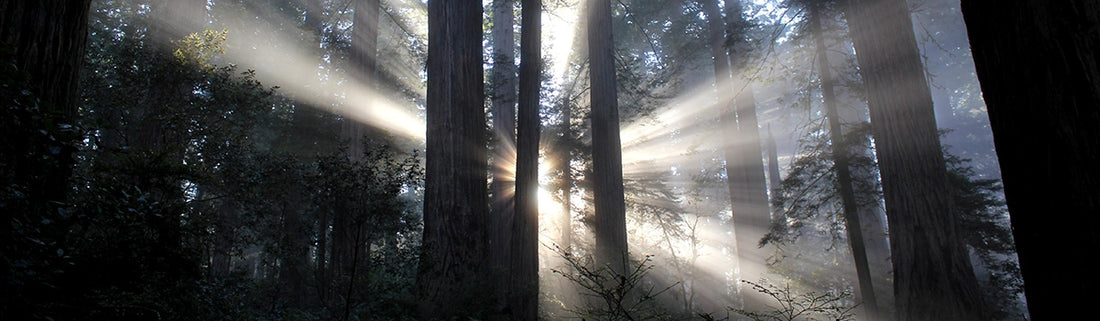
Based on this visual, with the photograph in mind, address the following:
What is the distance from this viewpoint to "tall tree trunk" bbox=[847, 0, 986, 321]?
213 inches

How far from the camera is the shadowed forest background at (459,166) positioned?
1892 mm

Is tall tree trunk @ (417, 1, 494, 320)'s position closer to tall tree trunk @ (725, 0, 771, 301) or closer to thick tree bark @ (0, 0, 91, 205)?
thick tree bark @ (0, 0, 91, 205)

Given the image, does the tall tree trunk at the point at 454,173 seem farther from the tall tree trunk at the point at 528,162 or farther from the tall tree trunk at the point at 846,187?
the tall tree trunk at the point at 846,187

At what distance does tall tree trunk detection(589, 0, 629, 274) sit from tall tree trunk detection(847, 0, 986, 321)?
470 cm

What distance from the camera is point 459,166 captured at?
6.33 meters

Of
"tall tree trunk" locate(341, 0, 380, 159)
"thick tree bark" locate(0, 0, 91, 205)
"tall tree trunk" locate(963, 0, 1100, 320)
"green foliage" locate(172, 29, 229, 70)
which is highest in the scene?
"tall tree trunk" locate(341, 0, 380, 159)

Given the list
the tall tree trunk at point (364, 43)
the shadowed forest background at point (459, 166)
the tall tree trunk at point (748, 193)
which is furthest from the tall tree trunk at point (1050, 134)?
the tall tree trunk at point (748, 193)

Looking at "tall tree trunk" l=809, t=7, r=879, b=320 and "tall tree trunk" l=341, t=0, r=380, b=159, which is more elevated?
"tall tree trunk" l=341, t=0, r=380, b=159

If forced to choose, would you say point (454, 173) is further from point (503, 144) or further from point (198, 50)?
point (503, 144)

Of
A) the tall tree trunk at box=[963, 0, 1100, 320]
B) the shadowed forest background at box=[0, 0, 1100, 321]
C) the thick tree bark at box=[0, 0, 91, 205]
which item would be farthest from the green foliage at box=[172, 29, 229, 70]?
the tall tree trunk at box=[963, 0, 1100, 320]

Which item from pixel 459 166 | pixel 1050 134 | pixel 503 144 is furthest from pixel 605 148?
pixel 1050 134

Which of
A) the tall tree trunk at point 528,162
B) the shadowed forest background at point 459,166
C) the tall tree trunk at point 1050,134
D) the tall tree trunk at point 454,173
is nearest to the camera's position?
the tall tree trunk at point 1050,134

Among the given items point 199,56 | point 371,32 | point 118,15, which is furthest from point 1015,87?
point 118,15

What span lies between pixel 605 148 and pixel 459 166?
4.60 m
